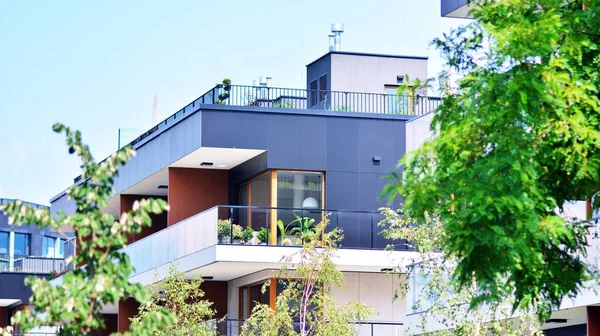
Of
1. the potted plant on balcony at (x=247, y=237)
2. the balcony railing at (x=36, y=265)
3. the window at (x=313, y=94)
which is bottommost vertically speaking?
the potted plant on balcony at (x=247, y=237)

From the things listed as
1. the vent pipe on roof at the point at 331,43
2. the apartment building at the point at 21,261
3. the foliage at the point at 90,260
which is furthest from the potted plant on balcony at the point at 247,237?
the foliage at the point at 90,260

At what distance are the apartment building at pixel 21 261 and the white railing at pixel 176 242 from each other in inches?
113

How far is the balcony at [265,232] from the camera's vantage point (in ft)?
125

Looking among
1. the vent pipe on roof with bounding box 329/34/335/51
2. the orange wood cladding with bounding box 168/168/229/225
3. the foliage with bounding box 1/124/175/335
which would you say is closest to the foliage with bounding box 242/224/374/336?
the orange wood cladding with bounding box 168/168/229/225

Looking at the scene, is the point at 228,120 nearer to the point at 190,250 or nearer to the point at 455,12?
the point at 190,250

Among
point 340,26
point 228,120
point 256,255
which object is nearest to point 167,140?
point 228,120

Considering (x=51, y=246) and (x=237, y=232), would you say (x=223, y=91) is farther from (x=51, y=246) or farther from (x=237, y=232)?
(x=51, y=246)

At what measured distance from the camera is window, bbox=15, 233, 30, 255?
9444 cm

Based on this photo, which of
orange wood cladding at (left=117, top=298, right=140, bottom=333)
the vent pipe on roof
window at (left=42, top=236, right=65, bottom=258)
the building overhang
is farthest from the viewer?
window at (left=42, top=236, right=65, bottom=258)

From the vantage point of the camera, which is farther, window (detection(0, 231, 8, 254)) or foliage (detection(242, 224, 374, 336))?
window (detection(0, 231, 8, 254))

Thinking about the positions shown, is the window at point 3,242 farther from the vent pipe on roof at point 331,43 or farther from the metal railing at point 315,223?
the metal railing at point 315,223

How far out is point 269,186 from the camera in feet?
132

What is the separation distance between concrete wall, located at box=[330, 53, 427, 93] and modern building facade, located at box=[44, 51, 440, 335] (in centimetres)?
1043

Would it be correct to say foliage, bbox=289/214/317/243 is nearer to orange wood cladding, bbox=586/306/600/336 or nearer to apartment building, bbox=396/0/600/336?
apartment building, bbox=396/0/600/336
